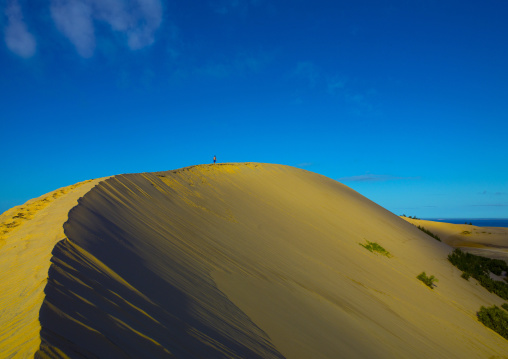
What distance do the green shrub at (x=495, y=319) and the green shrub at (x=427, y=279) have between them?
115 cm

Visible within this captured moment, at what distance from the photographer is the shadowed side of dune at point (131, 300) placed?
198 cm

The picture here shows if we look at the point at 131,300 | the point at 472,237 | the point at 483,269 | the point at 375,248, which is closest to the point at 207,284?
the point at 131,300

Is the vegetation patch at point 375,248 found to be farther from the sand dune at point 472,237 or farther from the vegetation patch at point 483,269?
the sand dune at point 472,237

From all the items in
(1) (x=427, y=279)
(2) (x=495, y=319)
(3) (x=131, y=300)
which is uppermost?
(1) (x=427, y=279)

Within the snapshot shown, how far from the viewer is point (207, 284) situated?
13.1ft

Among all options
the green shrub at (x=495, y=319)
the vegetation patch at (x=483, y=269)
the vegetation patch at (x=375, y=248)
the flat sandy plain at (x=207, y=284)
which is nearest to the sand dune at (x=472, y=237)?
the vegetation patch at (x=483, y=269)

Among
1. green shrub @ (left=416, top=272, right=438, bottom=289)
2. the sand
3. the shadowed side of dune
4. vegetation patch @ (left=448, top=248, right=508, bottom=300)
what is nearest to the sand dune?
vegetation patch @ (left=448, top=248, right=508, bottom=300)

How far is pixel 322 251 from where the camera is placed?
8.05 meters

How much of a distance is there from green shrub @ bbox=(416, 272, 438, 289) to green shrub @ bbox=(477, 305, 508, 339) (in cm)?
115

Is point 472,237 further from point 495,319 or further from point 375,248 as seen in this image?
point 495,319

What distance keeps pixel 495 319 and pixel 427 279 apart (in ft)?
5.45

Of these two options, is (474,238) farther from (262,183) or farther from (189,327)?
(189,327)

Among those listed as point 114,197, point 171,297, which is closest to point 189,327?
point 171,297

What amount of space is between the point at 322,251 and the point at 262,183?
229 inches
